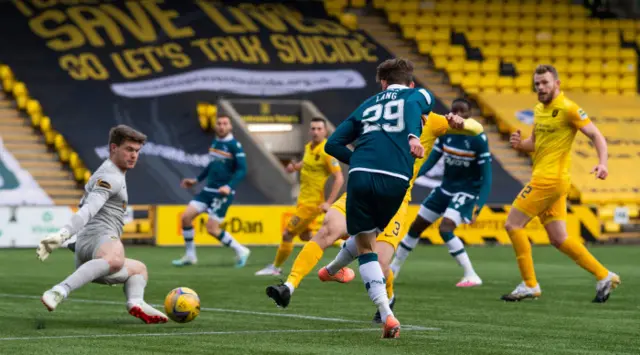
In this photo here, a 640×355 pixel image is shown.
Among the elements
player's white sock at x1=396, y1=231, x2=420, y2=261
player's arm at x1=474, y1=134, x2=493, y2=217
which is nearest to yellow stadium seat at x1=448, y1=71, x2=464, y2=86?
player's white sock at x1=396, y1=231, x2=420, y2=261

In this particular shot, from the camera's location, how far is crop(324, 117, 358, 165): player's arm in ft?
27.4

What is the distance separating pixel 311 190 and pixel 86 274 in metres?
7.33

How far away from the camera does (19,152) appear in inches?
1093

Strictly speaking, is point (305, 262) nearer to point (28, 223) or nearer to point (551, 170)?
point (551, 170)

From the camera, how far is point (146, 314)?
897cm

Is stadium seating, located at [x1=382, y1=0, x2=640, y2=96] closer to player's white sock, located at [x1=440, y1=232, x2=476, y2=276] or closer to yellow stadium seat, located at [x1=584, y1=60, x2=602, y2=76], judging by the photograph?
yellow stadium seat, located at [x1=584, y1=60, x2=602, y2=76]

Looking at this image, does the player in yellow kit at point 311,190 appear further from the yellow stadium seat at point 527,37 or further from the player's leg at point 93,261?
the yellow stadium seat at point 527,37

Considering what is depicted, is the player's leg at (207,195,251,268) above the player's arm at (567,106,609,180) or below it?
below

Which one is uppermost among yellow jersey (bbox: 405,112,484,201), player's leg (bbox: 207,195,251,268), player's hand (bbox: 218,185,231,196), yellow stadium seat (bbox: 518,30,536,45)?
yellow jersey (bbox: 405,112,484,201)

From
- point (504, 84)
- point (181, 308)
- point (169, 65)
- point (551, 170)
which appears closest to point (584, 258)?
point (551, 170)

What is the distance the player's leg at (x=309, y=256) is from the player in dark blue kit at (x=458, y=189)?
3.97 m

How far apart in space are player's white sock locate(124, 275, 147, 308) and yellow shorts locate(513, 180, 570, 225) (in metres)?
4.14

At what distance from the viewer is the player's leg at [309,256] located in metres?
8.59

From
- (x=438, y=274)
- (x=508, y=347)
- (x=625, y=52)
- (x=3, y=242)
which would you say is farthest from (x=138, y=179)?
(x=508, y=347)
